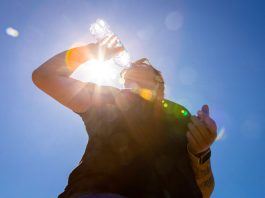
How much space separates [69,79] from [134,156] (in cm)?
104

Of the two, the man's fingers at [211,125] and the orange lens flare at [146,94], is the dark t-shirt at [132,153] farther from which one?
the man's fingers at [211,125]

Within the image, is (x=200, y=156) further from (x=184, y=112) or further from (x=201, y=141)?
(x=184, y=112)

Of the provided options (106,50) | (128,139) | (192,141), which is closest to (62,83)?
(106,50)

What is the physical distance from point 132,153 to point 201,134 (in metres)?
0.64

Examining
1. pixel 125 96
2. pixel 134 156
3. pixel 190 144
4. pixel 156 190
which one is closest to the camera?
pixel 156 190

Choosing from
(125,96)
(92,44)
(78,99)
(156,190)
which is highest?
(92,44)

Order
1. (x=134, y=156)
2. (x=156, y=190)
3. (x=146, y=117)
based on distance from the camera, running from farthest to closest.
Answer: (x=146, y=117) < (x=134, y=156) < (x=156, y=190)

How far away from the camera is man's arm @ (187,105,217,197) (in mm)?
2988

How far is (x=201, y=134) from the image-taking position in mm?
2984

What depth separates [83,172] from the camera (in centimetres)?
279

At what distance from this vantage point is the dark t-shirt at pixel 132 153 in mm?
2697

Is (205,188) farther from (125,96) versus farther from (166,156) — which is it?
(125,96)

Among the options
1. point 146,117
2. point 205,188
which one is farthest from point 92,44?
→ point 205,188

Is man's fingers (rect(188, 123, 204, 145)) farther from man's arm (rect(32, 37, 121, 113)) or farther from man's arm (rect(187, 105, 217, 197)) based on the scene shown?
man's arm (rect(32, 37, 121, 113))
